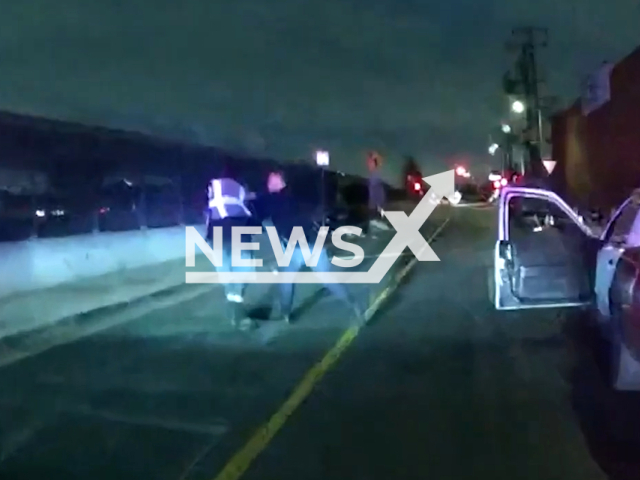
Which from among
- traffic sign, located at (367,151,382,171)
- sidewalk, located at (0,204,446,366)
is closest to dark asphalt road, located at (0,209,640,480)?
sidewalk, located at (0,204,446,366)

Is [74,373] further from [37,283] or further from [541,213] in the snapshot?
[541,213]

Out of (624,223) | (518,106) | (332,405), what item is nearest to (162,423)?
(332,405)

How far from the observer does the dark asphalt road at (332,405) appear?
7281mm

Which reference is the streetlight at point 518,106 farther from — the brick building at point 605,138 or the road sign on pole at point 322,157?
the road sign on pole at point 322,157

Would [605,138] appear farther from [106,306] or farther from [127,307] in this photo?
[106,306]

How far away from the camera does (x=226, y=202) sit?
1369 cm

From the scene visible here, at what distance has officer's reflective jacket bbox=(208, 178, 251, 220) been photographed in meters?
13.7

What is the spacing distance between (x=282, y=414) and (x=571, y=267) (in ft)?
15.3

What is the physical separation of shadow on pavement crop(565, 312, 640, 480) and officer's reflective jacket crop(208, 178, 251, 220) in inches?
164

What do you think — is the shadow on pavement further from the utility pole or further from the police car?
the utility pole

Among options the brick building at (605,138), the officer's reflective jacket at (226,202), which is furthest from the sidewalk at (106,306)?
the brick building at (605,138)

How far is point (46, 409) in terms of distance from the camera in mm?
9227

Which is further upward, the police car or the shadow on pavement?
the police car

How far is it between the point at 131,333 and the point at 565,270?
5348 mm
